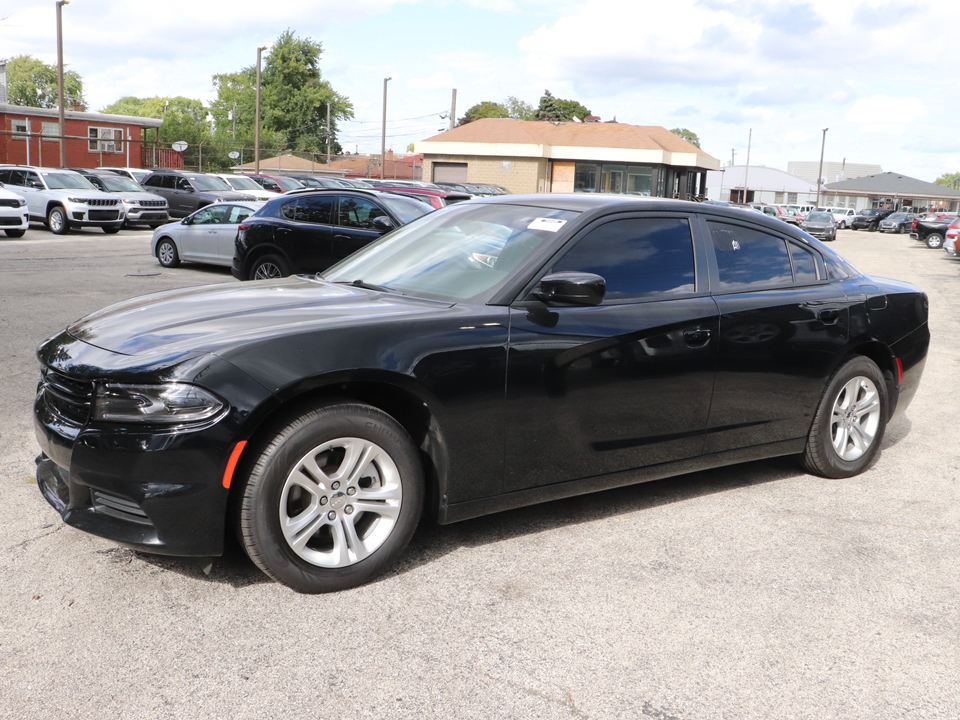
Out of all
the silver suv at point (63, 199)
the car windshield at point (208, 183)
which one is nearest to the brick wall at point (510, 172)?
the car windshield at point (208, 183)

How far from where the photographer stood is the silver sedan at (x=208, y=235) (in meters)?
16.5

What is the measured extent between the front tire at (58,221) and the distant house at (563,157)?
114 feet

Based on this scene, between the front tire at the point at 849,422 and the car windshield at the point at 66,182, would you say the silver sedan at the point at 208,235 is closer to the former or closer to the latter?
the car windshield at the point at 66,182

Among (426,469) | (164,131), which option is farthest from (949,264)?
(164,131)

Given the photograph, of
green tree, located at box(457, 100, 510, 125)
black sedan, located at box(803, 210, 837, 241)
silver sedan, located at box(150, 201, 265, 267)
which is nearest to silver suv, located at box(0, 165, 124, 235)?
silver sedan, located at box(150, 201, 265, 267)

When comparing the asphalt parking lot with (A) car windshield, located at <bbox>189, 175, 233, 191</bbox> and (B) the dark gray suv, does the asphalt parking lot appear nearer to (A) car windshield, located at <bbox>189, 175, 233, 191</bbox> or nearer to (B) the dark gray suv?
(B) the dark gray suv

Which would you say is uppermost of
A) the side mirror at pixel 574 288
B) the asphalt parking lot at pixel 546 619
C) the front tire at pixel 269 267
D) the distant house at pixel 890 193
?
the distant house at pixel 890 193

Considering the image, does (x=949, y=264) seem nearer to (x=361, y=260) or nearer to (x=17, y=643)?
(x=361, y=260)

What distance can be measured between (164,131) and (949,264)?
5255 cm

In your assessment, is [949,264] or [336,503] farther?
[949,264]

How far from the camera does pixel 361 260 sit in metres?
5.06

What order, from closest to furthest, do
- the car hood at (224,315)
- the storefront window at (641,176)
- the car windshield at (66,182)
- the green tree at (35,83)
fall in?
the car hood at (224,315), the car windshield at (66,182), the storefront window at (641,176), the green tree at (35,83)

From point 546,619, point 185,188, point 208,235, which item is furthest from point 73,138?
point 546,619

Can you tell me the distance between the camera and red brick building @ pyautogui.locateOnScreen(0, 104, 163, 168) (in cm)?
4516
